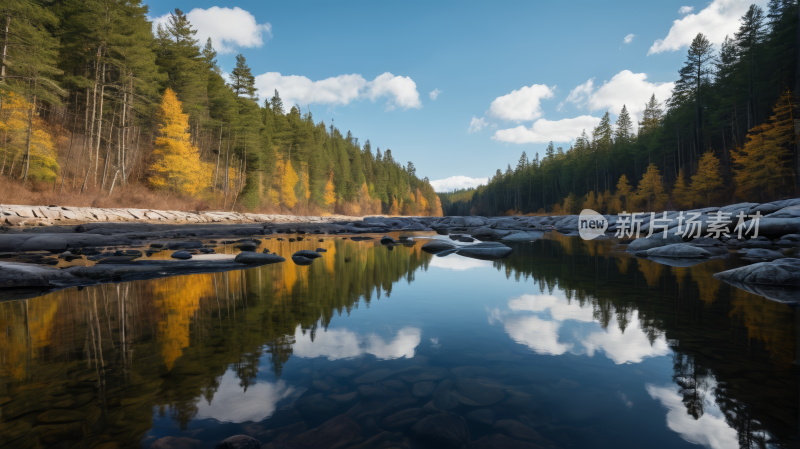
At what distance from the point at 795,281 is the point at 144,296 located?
30.7ft

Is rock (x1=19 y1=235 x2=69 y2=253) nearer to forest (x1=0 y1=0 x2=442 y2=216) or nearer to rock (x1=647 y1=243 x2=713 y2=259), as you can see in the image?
forest (x1=0 y1=0 x2=442 y2=216)

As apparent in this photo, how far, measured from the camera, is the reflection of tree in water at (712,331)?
172cm

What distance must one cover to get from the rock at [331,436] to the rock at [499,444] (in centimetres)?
56

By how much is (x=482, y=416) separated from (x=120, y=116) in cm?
3379

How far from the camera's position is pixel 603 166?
5603 cm

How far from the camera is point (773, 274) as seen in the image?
487 cm

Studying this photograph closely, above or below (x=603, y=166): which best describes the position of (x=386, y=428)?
below

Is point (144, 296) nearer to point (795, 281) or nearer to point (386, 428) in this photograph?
point (386, 428)

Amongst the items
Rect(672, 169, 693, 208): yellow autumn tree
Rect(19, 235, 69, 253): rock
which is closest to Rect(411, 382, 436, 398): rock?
Rect(19, 235, 69, 253): rock

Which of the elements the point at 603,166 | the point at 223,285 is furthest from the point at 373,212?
the point at 223,285

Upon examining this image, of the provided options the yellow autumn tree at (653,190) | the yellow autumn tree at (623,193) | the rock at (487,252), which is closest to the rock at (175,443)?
the rock at (487,252)

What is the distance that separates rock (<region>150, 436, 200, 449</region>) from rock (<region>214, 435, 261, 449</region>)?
14 centimetres

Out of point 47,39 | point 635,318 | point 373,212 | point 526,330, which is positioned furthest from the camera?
point 373,212

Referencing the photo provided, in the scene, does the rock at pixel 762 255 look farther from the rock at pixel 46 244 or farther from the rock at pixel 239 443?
the rock at pixel 46 244
